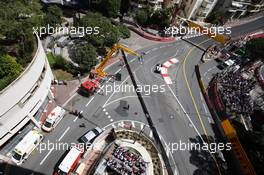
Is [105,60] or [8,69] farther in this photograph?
[105,60]

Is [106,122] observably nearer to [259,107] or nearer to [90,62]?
[90,62]

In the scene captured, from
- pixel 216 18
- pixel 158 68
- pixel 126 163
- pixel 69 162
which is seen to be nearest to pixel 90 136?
pixel 69 162

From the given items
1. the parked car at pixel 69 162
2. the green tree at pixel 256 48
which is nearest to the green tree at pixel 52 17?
the parked car at pixel 69 162

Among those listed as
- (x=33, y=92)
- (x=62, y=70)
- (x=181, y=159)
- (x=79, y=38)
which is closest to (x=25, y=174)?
(x=33, y=92)

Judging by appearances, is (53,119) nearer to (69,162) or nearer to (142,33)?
(69,162)

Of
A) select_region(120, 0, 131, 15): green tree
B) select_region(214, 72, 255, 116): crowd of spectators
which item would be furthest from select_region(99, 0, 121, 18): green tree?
select_region(214, 72, 255, 116): crowd of spectators

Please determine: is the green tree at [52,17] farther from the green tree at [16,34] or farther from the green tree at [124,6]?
the green tree at [124,6]
